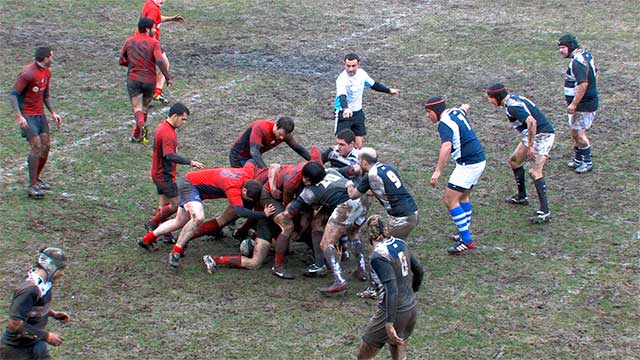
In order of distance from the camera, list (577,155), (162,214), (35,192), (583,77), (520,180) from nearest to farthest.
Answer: (162,214) < (35,192) < (520,180) < (583,77) < (577,155)

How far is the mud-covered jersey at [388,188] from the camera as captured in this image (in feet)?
35.9

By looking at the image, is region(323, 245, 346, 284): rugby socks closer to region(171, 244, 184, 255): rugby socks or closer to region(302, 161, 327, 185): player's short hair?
region(302, 161, 327, 185): player's short hair

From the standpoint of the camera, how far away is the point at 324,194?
1128 cm

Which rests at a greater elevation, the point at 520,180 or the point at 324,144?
the point at 520,180

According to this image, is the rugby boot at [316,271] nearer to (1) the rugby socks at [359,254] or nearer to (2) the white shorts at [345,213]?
(1) the rugby socks at [359,254]

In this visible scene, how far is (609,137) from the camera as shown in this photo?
15.9m

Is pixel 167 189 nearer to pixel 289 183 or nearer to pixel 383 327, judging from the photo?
pixel 289 183

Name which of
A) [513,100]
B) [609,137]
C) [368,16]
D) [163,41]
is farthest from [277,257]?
[368,16]

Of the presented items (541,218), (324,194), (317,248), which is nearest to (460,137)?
(541,218)

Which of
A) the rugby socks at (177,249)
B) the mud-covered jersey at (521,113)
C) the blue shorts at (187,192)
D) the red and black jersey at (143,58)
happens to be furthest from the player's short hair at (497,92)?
the red and black jersey at (143,58)

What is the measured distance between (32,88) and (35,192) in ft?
4.96

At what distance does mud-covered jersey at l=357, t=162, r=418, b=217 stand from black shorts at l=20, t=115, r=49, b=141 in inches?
201

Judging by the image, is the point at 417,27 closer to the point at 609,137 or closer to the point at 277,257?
the point at 609,137

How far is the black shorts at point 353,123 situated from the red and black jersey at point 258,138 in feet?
6.60
